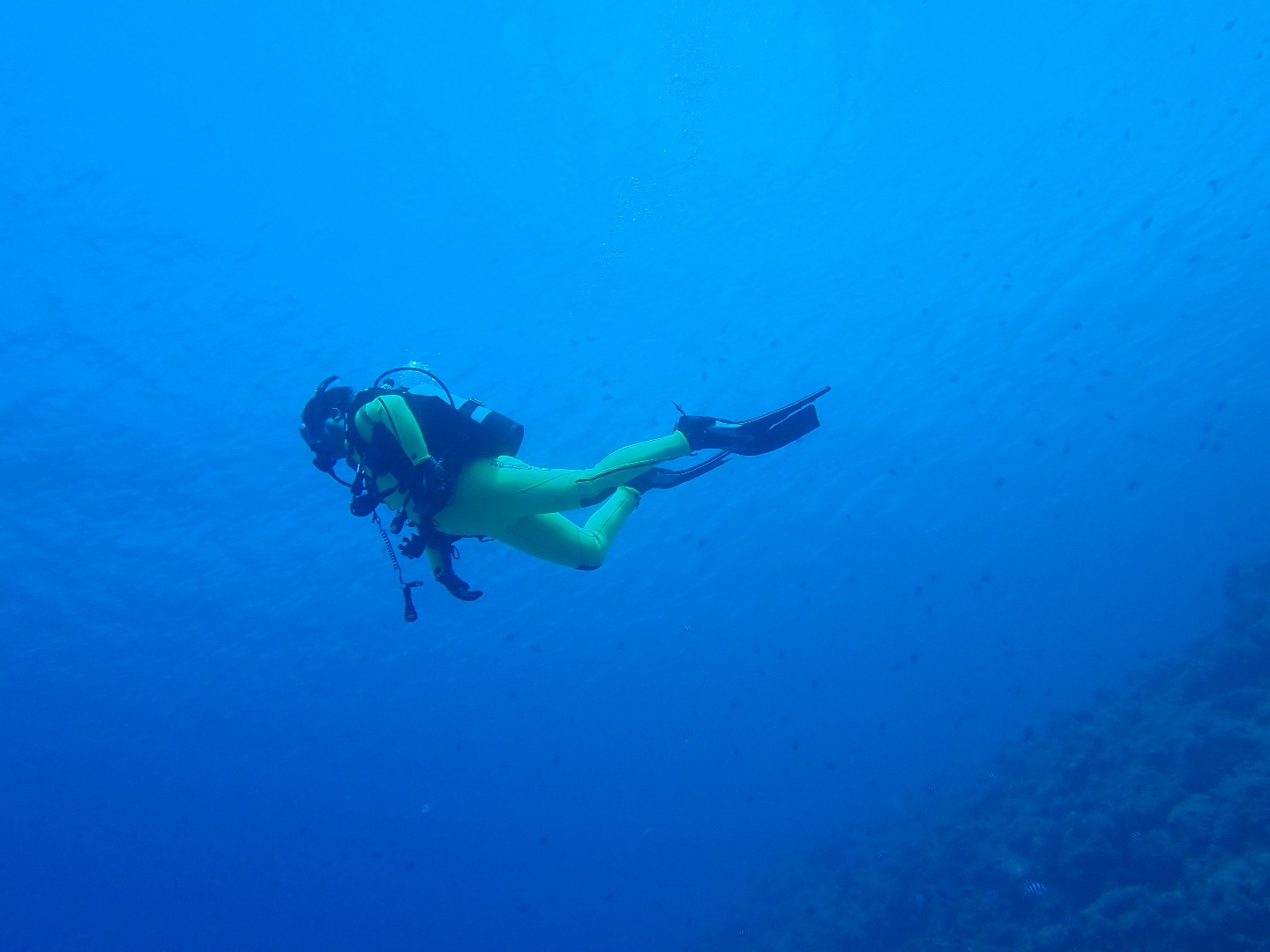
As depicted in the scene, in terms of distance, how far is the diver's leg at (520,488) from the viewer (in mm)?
5328

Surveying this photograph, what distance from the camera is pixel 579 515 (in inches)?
843

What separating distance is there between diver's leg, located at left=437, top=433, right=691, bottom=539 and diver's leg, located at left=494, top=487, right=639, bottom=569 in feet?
0.39

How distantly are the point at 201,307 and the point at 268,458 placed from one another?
4506 mm

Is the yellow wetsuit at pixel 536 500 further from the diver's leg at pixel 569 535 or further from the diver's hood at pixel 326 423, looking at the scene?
the diver's hood at pixel 326 423

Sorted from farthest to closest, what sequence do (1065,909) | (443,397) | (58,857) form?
(58,857) < (1065,909) < (443,397)

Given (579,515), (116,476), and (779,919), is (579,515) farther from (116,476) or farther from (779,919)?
(779,919)

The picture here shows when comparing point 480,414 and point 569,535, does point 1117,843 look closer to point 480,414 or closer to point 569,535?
point 569,535

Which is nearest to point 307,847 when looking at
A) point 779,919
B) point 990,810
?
point 779,919

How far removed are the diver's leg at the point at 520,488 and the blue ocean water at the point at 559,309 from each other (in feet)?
34.1

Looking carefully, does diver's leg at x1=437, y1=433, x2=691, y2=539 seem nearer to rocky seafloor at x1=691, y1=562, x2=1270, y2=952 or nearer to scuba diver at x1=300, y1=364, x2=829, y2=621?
scuba diver at x1=300, y1=364, x2=829, y2=621

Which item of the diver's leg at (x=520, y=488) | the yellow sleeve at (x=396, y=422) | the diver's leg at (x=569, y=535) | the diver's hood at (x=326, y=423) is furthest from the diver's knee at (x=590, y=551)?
the diver's hood at (x=326, y=423)

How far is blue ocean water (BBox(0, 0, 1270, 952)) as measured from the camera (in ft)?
42.1

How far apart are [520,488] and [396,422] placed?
1107mm

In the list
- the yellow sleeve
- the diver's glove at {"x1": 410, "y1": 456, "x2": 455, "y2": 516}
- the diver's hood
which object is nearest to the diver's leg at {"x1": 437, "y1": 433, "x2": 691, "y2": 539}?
the diver's glove at {"x1": 410, "y1": 456, "x2": 455, "y2": 516}
